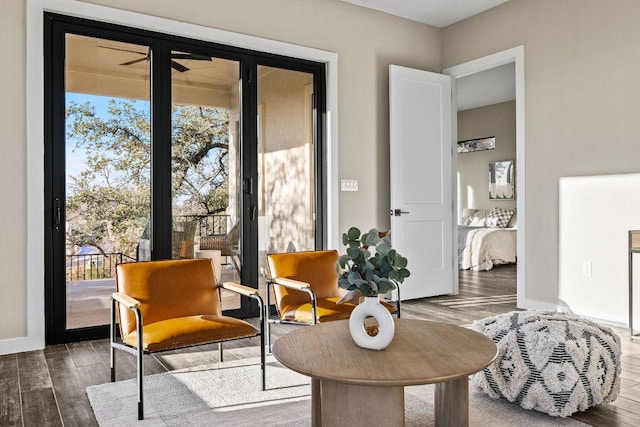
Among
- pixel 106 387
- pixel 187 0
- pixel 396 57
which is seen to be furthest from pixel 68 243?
pixel 396 57

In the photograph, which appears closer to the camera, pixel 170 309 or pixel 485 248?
pixel 170 309

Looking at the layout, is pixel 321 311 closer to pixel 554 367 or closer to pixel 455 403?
pixel 455 403

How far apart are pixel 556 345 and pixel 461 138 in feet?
27.7

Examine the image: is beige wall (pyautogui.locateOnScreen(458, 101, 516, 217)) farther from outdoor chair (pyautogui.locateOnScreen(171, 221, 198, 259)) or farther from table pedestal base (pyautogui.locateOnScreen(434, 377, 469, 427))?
table pedestal base (pyautogui.locateOnScreen(434, 377, 469, 427))

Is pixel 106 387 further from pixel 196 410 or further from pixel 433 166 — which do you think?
pixel 433 166

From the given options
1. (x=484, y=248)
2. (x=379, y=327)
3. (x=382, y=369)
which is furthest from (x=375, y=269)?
(x=484, y=248)

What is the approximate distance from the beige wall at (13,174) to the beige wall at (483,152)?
311 inches

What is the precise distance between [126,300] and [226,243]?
184cm

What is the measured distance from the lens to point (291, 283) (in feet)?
10.6

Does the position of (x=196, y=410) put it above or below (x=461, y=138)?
below

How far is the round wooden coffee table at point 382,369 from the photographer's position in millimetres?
1759

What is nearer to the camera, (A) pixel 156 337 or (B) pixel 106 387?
(A) pixel 156 337

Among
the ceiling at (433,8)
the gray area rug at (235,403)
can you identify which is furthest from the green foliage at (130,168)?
the ceiling at (433,8)

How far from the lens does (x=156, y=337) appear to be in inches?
99.8
